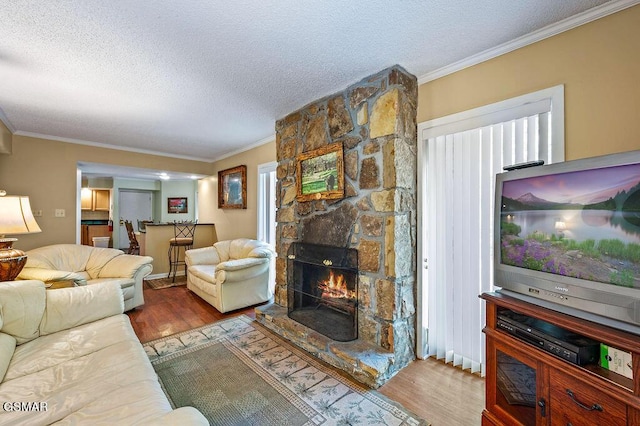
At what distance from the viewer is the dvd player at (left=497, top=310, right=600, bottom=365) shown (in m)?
1.16

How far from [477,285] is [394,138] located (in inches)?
53.0

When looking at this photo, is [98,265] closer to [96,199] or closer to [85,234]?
[85,234]

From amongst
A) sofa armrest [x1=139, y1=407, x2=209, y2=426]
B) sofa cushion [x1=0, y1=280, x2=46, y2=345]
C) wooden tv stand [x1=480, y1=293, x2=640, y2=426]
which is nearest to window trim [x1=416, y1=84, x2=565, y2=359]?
wooden tv stand [x1=480, y1=293, x2=640, y2=426]

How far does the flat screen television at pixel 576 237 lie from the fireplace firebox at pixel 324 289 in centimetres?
124

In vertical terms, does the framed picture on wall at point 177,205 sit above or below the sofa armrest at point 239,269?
above

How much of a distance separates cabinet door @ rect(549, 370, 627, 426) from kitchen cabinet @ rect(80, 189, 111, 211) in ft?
35.7

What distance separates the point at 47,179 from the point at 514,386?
6023 millimetres

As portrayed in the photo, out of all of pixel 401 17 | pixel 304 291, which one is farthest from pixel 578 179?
pixel 304 291

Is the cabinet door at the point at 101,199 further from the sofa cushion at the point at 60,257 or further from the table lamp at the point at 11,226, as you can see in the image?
the table lamp at the point at 11,226

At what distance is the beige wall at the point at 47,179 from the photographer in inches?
151

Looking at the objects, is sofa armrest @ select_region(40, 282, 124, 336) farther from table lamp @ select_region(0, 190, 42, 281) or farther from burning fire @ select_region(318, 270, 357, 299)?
burning fire @ select_region(318, 270, 357, 299)

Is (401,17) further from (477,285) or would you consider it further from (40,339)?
(40,339)

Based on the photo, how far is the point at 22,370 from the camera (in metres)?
1.47

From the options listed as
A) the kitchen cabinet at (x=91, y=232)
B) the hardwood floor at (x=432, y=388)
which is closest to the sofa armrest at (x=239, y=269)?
the hardwood floor at (x=432, y=388)
